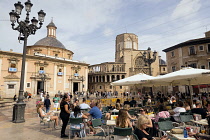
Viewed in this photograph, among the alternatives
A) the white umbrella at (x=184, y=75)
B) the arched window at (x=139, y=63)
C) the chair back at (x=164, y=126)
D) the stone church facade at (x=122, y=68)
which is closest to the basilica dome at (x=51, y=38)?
the stone church facade at (x=122, y=68)

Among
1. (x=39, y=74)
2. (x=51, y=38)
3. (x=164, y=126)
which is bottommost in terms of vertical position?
(x=164, y=126)

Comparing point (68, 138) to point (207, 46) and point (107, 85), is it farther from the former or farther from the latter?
point (107, 85)

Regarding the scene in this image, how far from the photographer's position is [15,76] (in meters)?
25.0

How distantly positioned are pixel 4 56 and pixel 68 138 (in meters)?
26.2

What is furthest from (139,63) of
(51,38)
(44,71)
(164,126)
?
(164,126)

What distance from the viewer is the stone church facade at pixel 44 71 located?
24141 millimetres

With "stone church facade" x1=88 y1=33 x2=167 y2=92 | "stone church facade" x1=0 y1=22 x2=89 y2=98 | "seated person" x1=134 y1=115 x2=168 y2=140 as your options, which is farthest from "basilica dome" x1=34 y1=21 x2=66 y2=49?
"seated person" x1=134 y1=115 x2=168 y2=140

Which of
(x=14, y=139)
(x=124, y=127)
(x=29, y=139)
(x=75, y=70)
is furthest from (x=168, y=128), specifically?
(x=75, y=70)

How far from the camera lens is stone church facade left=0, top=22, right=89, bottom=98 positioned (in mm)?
24141

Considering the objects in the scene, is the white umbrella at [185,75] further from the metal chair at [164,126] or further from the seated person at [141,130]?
the seated person at [141,130]

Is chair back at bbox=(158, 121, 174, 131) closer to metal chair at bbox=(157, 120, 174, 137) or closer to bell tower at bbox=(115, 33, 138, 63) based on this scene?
metal chair at bbox=(157, 120, 174, 137)

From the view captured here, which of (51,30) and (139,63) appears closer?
(51,30)

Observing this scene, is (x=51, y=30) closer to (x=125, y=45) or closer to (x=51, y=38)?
(x=51, y=38)

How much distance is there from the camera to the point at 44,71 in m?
28.6
